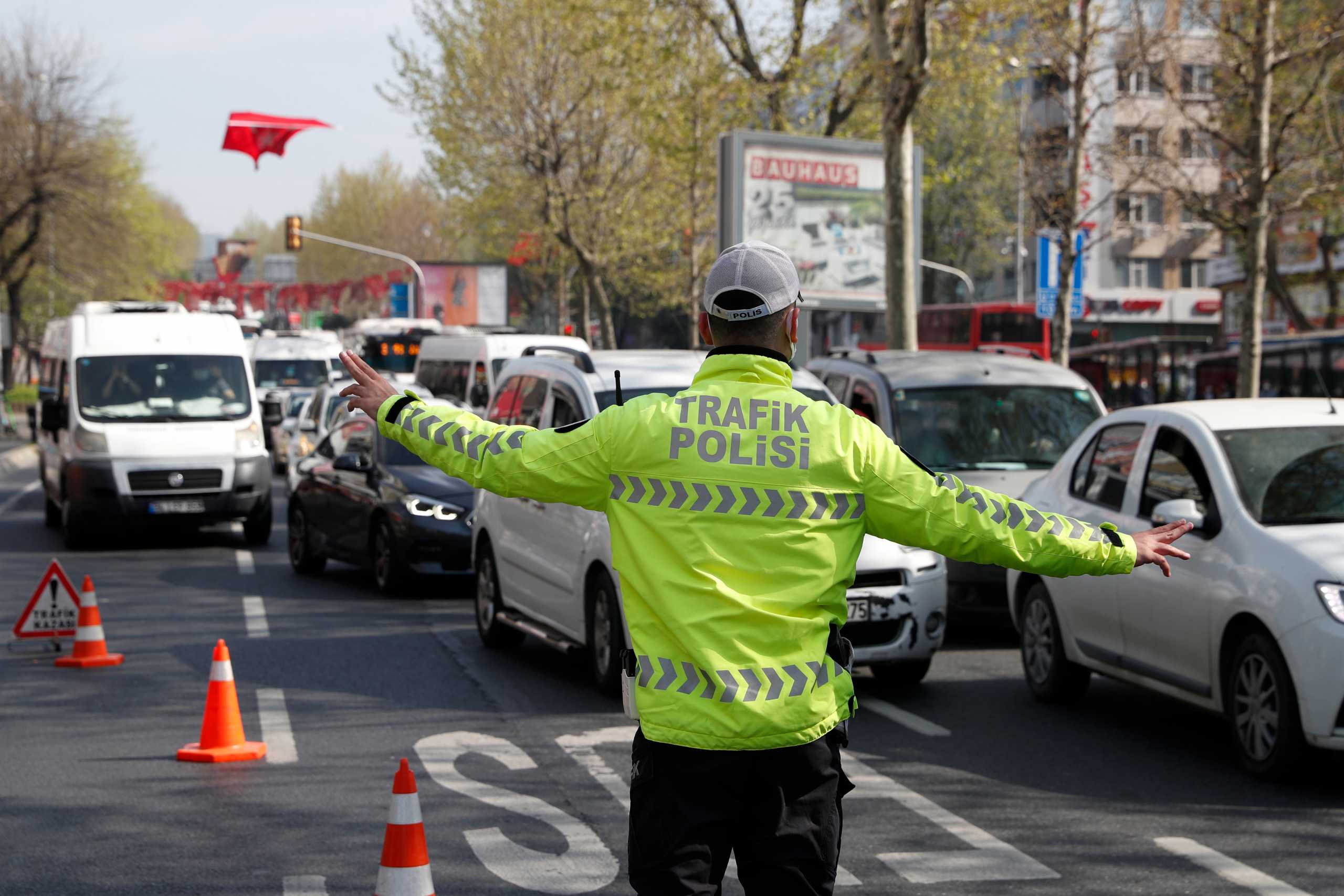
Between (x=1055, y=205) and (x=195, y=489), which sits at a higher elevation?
(x=1055, y=205)

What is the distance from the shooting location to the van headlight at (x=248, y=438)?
1792cm

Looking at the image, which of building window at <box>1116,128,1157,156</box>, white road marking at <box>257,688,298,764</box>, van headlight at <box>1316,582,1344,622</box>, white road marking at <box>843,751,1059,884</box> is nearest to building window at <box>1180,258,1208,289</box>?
building window at <box>1116,128,1157,156</box>

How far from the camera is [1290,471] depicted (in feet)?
26.1

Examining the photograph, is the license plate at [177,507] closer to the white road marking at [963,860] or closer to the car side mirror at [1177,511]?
the car side mirror at [1177,511]

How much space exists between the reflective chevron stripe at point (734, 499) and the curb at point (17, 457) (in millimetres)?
30423

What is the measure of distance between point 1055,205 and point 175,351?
14958 mm

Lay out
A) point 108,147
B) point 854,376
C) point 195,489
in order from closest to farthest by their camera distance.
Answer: point 854,376 < point 195,489 < point 108,147

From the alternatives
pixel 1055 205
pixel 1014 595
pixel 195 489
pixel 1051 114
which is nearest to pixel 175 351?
pixel 195 489

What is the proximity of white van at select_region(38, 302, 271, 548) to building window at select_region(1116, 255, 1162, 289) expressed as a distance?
60879 mm

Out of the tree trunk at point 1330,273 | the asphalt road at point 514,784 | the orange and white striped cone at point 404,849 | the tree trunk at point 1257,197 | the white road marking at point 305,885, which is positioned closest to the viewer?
the orange and white striped cone at point 404,849

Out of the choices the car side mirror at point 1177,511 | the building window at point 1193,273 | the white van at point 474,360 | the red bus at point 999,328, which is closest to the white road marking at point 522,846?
the car side mirror at point 1177,511

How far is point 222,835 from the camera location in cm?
640

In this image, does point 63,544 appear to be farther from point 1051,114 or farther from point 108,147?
point 1051,114

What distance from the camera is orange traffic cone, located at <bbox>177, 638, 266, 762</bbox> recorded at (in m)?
7.74
